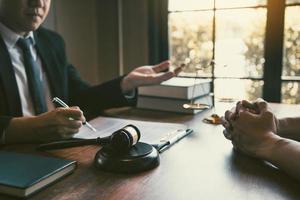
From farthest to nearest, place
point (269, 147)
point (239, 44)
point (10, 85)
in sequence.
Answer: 1. point (239, 44)
2. point (10, 85)
3. point (269, 147)

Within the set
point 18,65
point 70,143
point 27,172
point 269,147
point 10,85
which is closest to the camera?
point 27,172

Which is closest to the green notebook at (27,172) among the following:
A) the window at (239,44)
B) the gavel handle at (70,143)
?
the gavel handle at (70,143)

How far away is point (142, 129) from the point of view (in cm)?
119

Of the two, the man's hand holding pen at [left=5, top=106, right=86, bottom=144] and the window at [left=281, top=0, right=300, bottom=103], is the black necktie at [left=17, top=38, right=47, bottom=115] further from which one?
the window at [left=281, top=0, right=300, bottom=103]

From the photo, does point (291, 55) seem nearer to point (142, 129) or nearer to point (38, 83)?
point (142, 129)

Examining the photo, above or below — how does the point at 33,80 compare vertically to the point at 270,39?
below

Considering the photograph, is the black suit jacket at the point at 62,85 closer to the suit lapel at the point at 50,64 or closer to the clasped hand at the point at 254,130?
the suit lapel at the point at 50,64

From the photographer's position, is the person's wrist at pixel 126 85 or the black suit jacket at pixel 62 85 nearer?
the black suit jacket at pixel 62 85

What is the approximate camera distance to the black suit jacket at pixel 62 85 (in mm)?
1385

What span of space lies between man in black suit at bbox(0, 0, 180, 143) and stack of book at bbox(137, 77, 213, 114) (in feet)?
0.16

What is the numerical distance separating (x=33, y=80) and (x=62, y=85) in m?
0.20

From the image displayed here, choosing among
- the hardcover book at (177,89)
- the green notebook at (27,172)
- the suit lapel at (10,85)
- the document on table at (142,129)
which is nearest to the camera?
the green notebook at (27,172)

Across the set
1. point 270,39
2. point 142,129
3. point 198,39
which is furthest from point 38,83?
point 270,39

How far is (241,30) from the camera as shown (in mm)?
2195
